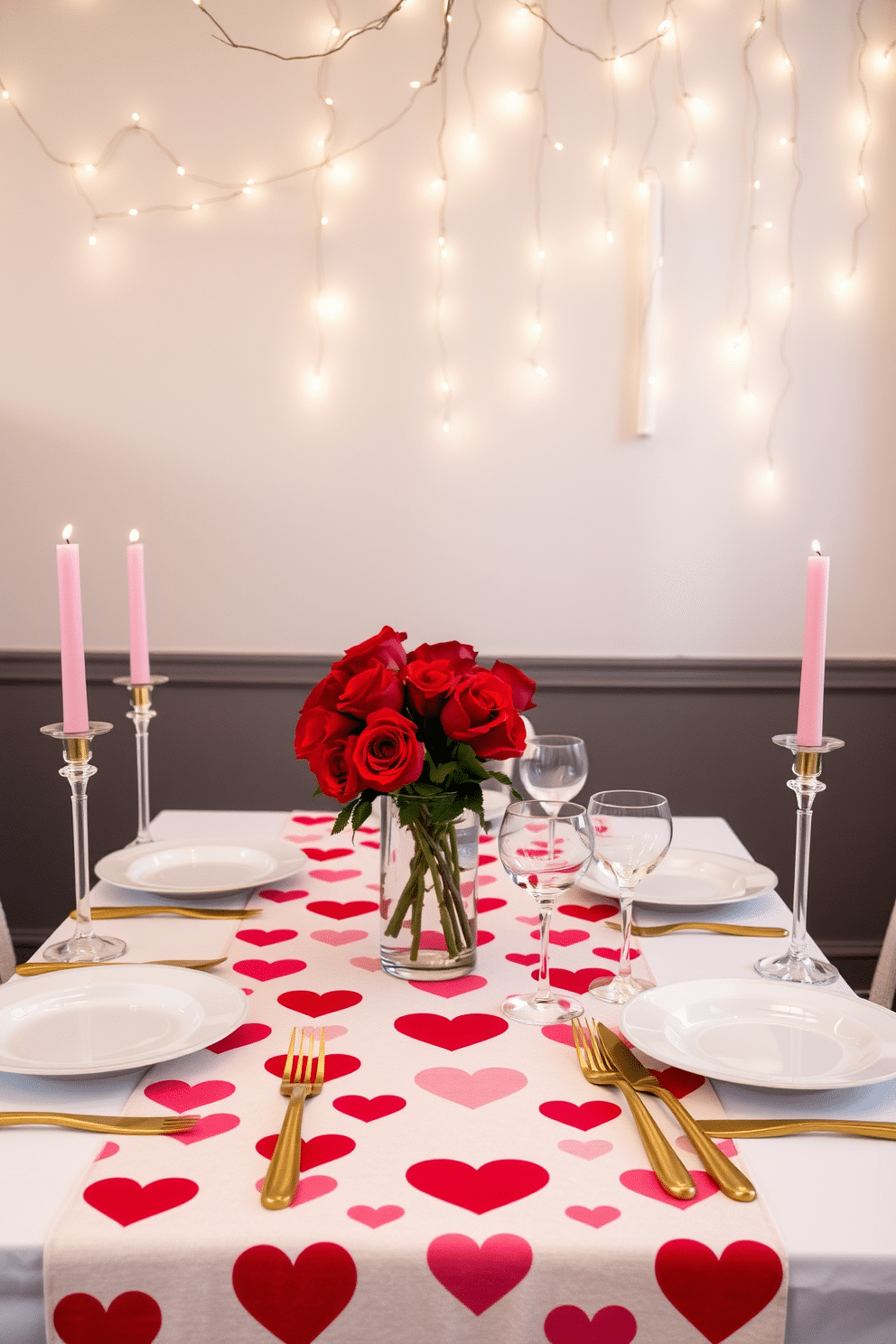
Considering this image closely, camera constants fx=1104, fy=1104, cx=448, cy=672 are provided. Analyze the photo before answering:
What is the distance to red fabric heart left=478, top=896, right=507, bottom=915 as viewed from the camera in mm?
1396

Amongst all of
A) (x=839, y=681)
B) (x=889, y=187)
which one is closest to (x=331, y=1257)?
(x=839, y=681)

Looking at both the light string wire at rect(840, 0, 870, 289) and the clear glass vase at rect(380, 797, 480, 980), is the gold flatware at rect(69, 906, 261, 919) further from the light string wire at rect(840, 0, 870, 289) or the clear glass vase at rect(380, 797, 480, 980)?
the light string wire at rect(840, 0, 870, 289)

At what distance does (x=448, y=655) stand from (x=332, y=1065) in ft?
1.32

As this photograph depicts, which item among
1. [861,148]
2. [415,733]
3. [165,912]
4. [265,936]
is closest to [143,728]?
[165,912]

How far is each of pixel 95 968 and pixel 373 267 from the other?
6.28 feet

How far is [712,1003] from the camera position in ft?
3.40

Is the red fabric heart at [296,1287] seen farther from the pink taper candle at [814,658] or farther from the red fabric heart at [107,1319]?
the pink taper candle at [814,658]

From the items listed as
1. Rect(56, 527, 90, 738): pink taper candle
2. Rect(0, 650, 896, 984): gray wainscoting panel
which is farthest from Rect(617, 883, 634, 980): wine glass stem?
Rect(0, 650, 896, 984): gray wainscoting panel

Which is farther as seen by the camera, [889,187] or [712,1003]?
[889,187]

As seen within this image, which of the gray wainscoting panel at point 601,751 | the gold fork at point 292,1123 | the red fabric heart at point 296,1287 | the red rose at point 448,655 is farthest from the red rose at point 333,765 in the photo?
the gray wainscoting panel at point 601,751

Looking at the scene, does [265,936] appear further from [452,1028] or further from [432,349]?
[432,349]

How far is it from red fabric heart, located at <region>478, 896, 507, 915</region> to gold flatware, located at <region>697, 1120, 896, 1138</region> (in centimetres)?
58

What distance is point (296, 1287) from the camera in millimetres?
700

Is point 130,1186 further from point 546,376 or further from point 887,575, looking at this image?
point 887,575
